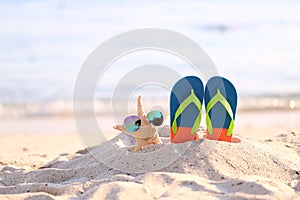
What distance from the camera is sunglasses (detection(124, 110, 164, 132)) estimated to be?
3.75 m

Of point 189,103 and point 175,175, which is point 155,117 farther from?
point 175,175

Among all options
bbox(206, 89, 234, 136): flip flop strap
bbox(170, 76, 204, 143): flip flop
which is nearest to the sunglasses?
bbox(170, 76, 204, 143): flip flop

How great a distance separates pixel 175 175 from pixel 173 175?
2 centimetres

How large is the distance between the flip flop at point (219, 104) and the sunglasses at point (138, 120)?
1.16 feet

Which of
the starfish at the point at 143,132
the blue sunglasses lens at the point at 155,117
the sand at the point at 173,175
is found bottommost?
the sand at the point at 173,175

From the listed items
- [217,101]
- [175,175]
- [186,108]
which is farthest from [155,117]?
[175,175]

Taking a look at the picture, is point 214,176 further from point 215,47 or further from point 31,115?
point 215,47

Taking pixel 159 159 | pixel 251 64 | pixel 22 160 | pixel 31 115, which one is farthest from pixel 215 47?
pixel 159 159

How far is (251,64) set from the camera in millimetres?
19266

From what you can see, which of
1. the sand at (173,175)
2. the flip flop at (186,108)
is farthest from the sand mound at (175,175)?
the flip flop at (186,108)

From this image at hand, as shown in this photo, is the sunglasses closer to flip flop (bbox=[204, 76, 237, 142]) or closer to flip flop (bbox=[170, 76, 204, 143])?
flip flop (bbox=[170, 76, 204, 143])

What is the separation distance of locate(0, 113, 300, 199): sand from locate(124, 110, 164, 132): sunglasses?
0.57ft

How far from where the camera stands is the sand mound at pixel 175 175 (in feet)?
9.93

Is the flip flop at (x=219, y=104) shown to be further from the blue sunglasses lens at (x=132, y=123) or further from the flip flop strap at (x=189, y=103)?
the blue sunglasses lens at (x=132, y=123)
